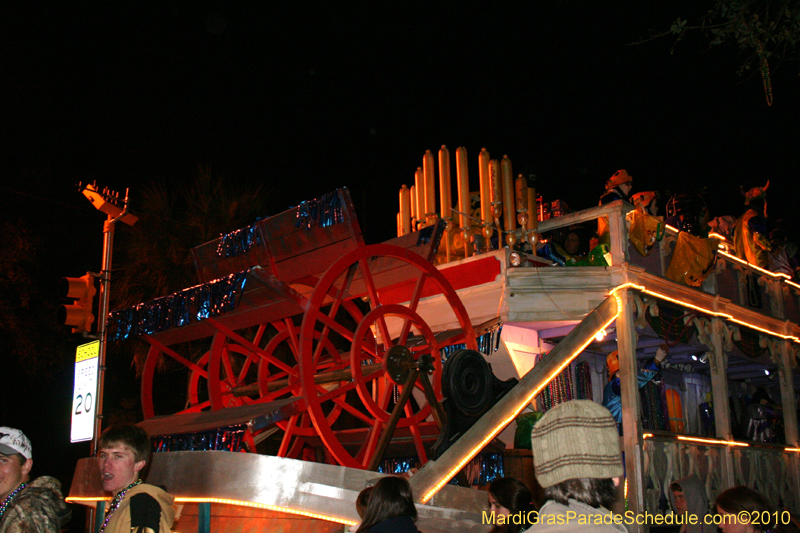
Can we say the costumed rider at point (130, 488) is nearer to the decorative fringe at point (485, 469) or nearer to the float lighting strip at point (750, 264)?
the decorative fringe at point (485, 469)

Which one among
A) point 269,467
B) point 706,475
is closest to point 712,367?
point 706,475

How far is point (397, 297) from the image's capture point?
10.6 metres

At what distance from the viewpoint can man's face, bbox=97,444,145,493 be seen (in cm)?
337

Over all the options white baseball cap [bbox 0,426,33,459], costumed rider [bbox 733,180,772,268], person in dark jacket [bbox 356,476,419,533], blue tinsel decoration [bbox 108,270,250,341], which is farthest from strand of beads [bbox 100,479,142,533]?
costumed rider [bbox 733,180,772,268]

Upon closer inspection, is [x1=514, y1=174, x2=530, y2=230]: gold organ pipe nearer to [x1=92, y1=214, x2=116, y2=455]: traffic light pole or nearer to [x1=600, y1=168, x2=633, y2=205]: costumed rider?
[x1=600, y1=168, x2=633, y2=205]: costumed rider

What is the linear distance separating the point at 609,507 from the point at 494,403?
209 inches

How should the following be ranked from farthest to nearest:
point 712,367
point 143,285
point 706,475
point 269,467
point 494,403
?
1. point 143,285
2. point 712,367
3. point 706,475
4. point 494,403
5. point 269,467

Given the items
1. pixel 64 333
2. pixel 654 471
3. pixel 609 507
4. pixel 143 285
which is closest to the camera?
pixel 609 507

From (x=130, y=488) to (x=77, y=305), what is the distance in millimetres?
6517

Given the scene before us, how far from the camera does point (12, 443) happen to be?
11.9 ft

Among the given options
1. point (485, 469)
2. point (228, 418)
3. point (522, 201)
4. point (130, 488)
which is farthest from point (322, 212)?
point (130, 488)

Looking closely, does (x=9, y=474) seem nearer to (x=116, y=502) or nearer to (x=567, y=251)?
(x=116, y=502)

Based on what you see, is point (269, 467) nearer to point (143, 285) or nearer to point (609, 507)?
point (609, 507)

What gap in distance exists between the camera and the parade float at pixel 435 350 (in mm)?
6625
